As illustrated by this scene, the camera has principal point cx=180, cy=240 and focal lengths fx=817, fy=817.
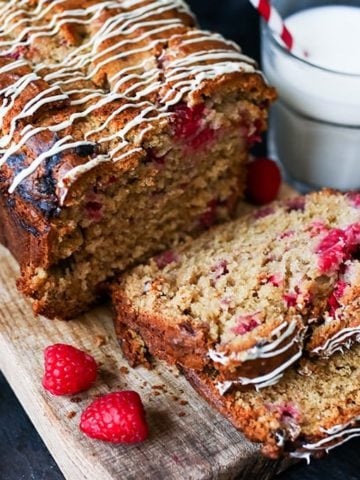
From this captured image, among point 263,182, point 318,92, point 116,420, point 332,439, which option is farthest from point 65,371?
point 318,92

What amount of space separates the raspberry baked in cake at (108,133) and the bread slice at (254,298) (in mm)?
196

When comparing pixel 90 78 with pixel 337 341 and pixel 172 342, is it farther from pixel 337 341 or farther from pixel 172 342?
pixel 337 341

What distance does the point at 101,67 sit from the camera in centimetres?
311

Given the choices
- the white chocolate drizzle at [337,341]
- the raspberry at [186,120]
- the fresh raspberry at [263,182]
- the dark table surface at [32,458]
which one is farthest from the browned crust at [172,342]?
the fresh raspberry at [263,182]

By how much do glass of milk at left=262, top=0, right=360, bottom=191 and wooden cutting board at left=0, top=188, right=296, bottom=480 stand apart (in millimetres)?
1321

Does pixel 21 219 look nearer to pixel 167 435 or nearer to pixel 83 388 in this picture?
pixel 83 388

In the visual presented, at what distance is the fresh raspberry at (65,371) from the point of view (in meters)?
Answer: 2.79

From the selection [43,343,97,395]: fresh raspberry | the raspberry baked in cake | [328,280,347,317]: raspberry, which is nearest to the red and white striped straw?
the raspberry baked in cake

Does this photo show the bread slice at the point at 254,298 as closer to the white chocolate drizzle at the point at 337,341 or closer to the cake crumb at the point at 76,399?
the white chocolate drizzle at the point at 337,341

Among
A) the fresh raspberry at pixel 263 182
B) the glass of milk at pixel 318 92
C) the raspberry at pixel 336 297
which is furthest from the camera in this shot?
the fresh raspberry at pixel 263 182

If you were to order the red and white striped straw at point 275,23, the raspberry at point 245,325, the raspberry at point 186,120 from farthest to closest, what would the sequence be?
the red and white striped straw at point 275,23 < the raspberry at point 186,120 < the raspberry at point 245,325

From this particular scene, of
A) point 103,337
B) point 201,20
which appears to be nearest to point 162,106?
point 103,337

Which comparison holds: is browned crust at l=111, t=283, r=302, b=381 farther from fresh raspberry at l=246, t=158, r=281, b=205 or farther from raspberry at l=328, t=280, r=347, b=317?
fresh raspberry at l=246, t=158, r=281, b=205

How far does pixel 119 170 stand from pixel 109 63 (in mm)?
487
